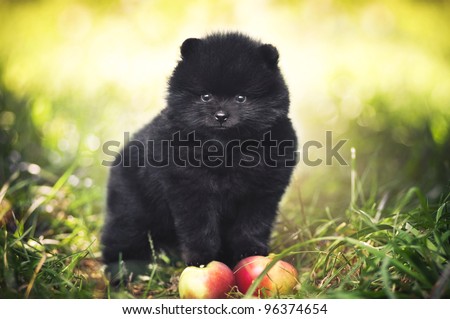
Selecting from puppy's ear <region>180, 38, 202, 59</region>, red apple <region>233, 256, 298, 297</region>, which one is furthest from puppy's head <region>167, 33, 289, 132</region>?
red apple <region>233, 256, 298, 297</region>

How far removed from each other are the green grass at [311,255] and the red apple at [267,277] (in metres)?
0.06

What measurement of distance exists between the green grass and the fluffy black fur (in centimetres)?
32

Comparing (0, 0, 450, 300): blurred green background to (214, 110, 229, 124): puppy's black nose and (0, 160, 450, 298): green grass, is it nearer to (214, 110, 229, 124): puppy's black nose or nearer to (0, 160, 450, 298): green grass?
(0, 160, 450, 298): green grass

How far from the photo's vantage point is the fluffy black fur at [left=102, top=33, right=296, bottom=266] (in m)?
2.69

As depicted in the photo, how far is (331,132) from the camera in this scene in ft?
15.5

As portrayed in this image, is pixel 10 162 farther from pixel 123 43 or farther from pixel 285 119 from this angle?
pixel 285 119

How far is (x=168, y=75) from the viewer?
9.73 ft

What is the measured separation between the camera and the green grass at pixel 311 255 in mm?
2219

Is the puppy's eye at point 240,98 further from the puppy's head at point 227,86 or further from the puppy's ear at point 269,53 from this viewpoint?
the puppy's ear at point 269,53

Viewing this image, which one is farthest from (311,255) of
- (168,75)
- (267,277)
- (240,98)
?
(168,75)

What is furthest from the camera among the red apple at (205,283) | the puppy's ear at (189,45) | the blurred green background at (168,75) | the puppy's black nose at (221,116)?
the blurred green background at (168,75)

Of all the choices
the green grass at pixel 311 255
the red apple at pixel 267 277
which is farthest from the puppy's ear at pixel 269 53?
the red apple at pixel 267 277

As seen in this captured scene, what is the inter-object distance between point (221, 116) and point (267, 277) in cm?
81

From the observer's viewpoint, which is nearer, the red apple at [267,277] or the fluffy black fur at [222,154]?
the red apple at [267,277]
